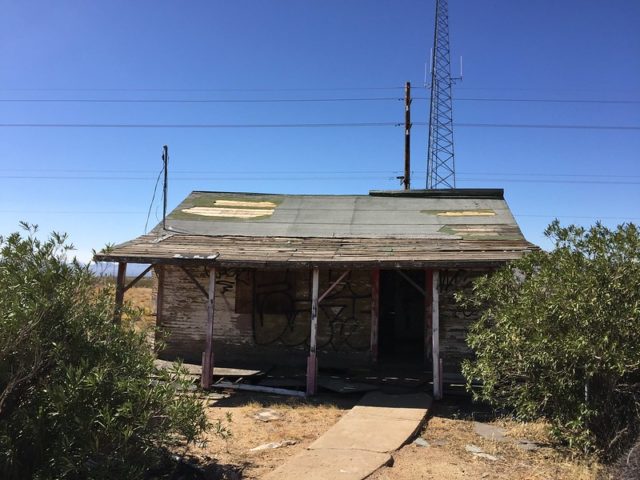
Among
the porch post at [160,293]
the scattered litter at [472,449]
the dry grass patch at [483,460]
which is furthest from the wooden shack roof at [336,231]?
the scattered litter at [472,449]

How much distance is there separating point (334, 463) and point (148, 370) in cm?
227

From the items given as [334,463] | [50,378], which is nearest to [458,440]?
[334,463]

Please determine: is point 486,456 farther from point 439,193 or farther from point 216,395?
point 439,193

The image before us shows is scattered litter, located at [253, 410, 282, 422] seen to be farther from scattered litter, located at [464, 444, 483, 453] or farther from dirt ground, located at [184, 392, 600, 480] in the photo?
scattered litter, located at [464, 444, 483, 453]

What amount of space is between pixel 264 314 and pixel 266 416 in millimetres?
3411

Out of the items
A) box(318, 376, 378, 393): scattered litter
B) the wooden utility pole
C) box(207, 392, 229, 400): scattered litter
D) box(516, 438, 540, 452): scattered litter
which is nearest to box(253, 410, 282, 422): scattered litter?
box(207, 392, 229, 400): scattered litter

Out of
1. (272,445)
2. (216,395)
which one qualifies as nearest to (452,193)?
(216,395)

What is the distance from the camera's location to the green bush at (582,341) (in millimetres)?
5734

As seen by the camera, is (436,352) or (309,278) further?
(309,278)

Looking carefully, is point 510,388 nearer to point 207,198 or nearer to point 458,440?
point 458,440

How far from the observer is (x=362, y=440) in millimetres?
6602

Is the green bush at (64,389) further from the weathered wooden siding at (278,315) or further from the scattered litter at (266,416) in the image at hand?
the weathered wooden siding at (278,315)

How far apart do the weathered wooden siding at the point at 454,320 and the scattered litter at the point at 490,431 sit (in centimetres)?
293

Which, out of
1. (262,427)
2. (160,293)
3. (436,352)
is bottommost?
(262,427)
